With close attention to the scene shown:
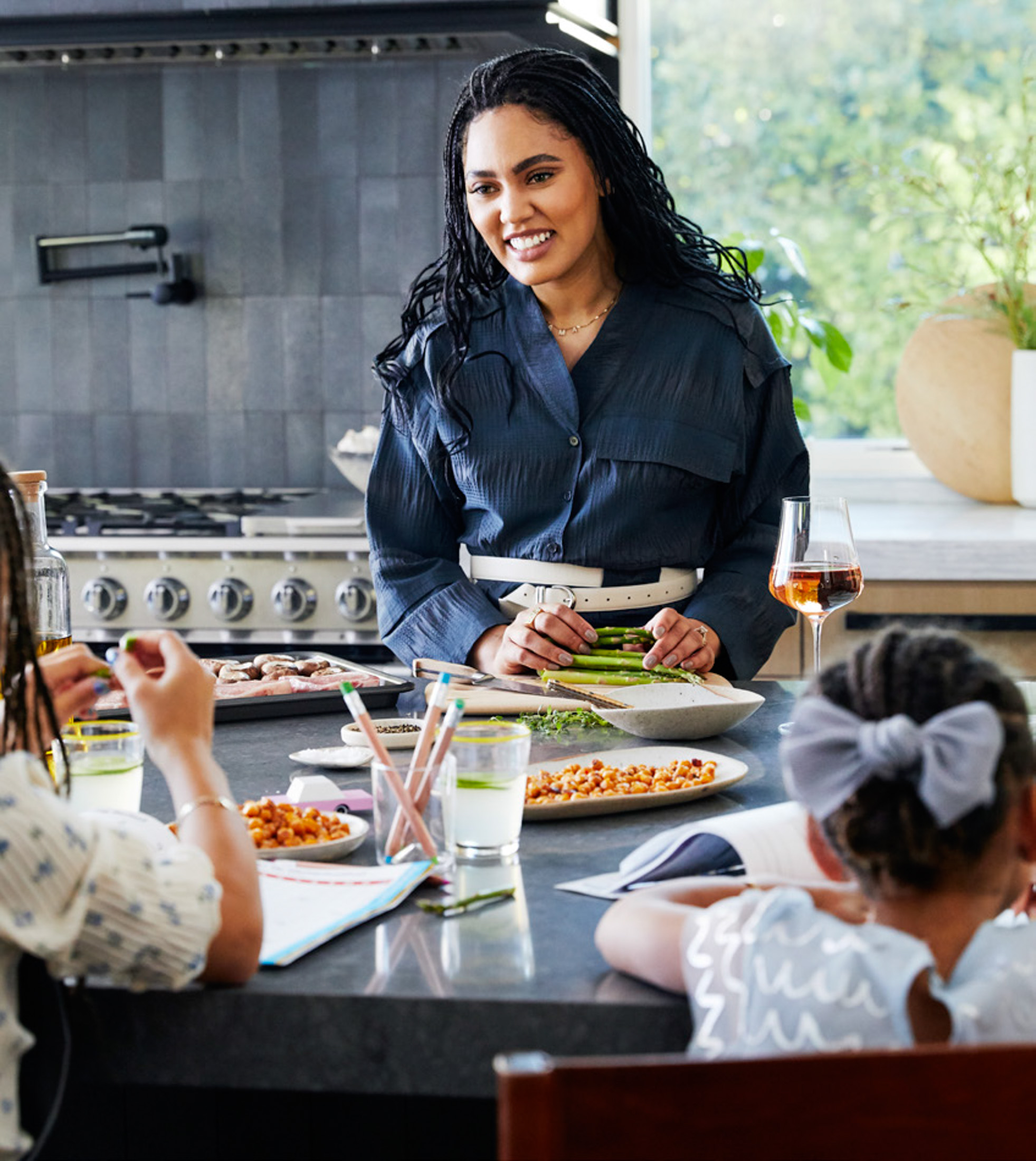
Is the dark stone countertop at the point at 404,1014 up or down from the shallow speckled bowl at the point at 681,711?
down

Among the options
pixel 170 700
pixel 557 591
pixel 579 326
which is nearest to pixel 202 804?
pixel 170 700

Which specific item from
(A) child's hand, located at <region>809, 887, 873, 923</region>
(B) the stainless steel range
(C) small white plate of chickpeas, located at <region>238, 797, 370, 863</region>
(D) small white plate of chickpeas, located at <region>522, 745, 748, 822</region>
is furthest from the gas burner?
(A) child's hand, located at <region>809, 887, 873, 923</region>

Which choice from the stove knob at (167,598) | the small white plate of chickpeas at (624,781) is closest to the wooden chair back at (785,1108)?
the small white plate of chickpeas at (624,781)

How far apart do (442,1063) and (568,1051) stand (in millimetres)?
84

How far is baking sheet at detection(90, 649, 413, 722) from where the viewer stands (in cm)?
180

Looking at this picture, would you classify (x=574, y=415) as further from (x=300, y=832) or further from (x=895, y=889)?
(x=895, y=889)

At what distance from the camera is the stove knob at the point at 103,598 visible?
314cm

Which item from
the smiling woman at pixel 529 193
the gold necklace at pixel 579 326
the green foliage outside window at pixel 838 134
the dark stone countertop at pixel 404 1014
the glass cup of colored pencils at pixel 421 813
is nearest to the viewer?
the dark stone countertop at pixel 404 1014

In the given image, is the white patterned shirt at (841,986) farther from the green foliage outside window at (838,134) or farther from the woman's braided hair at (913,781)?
the green foliage outside window at (838,134)

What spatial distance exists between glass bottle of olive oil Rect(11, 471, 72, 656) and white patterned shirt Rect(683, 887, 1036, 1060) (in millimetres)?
908

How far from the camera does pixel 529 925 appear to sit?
3.65ft

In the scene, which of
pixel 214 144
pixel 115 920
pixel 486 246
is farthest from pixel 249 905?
pixel 214 144

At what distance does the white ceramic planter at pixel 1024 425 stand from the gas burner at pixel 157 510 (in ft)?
5.34

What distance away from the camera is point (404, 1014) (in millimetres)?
986
